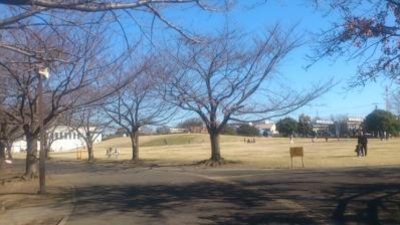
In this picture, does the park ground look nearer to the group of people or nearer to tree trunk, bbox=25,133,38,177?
tree trunk, bbox=25,133,38,177

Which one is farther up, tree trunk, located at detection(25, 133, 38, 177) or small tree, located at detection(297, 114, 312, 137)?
small tree, located at detection(297, 114, 312, 137)

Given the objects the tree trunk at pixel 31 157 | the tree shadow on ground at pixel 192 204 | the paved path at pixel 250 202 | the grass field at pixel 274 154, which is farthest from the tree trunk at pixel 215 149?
the tree shadow on ground at pixel 192 204

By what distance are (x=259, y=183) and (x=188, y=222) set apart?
9995mm

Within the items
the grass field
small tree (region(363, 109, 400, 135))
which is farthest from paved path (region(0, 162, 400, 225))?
small tree (region(363, 109, 400, 135))

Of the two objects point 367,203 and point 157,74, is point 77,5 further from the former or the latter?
point 157,74

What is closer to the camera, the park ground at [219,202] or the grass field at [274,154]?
the park ground at [219,202]

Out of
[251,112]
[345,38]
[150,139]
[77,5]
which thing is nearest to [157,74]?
[251,112]

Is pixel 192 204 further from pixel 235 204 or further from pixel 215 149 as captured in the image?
pixel 215 149

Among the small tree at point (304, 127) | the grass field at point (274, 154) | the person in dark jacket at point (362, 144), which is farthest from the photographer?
the small tree at point (304, 127)

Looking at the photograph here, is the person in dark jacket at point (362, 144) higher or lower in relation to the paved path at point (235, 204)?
higher

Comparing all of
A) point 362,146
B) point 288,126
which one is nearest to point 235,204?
point 362,146

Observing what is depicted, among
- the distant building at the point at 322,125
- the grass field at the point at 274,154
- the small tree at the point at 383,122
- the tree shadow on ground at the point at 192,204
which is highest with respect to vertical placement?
the distant building at the point at 322,125

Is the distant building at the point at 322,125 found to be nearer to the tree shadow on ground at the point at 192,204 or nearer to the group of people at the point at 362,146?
the group of people at the point at 362,146

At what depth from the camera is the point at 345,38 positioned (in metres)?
14.9
